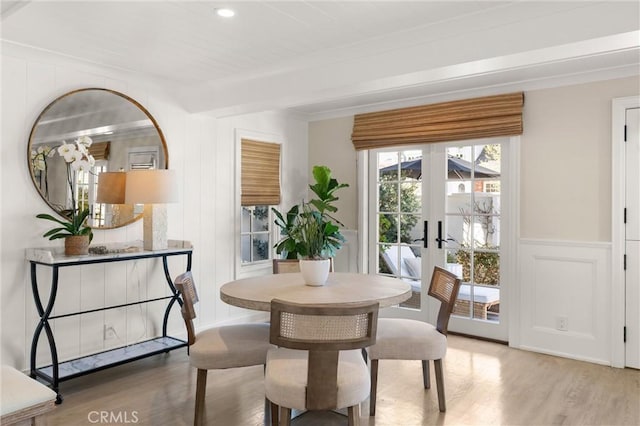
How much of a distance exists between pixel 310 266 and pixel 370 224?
246cm

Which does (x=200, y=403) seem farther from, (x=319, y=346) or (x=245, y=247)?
(x=245, y=247)

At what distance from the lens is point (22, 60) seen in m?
3.25

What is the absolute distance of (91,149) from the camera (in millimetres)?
3602

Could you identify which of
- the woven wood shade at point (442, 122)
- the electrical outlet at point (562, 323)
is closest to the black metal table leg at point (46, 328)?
the woven wood shade at point (442, 122)

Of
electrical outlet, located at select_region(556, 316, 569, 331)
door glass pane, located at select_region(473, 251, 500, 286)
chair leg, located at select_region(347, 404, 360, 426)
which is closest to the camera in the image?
chair leg, located at select_region(347, 404, 360, 426)

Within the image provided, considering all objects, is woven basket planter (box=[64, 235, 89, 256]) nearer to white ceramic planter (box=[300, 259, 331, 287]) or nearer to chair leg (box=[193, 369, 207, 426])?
chair leg (box=[193, 369, 207, 426])

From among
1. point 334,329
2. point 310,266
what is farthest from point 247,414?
point 334,329

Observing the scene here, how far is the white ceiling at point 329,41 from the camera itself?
2469 mm

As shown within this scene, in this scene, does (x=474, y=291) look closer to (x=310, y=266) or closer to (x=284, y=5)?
(x=310, y=266)

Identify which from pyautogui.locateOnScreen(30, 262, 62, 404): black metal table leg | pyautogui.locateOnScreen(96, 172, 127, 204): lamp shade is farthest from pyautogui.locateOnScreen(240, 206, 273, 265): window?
pyautogui.locateOnScreen(30, 262, 62, 404): black metal table leg

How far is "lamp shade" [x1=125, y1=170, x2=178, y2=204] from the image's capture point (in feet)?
11.3

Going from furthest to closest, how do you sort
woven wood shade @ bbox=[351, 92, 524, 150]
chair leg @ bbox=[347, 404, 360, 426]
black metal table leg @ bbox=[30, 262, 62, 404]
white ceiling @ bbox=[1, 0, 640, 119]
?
1. woven wood shade @ bbox=[351, 92, 524, 150]
2. black metal table leg @ bbox=[30, 262, 62, 404]
3. white ceiling @ bbox=[1, 0, 640, 119]
4. chair leg @ bbox=[347, 404, 360, 426]

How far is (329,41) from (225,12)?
0.75 meters

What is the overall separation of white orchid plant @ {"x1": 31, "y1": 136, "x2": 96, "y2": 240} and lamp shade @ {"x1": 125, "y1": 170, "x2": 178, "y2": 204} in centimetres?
31
